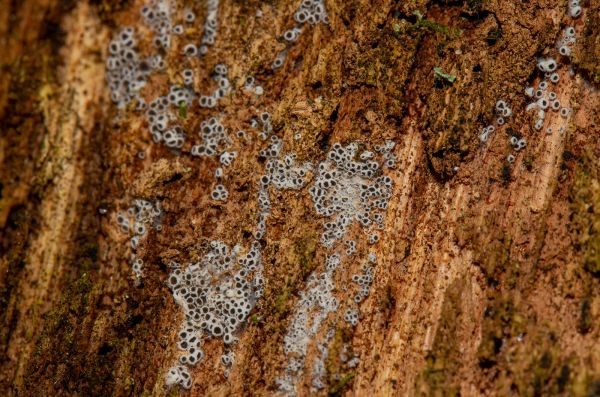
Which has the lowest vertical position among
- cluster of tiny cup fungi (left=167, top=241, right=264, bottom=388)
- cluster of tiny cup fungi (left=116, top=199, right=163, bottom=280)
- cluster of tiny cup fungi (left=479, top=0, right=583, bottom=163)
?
cluster of tiny cup fungi (left=167, top=241, right=264, bottom=388)

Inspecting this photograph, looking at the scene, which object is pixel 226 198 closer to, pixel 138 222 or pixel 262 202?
pixel 262 202

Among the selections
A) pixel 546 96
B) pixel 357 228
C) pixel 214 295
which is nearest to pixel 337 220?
pixel 357 228

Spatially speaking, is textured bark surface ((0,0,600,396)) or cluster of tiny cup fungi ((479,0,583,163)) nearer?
Answer: textured bark surface ((0,0,600,396))

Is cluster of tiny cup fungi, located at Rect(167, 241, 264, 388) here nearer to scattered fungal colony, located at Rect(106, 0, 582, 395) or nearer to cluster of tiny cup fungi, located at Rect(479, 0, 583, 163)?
scattered fungal colony, located at Rect(106, 0, 582, 395)

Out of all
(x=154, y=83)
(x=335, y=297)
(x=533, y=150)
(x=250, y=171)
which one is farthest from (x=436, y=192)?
(x=154, y=83)

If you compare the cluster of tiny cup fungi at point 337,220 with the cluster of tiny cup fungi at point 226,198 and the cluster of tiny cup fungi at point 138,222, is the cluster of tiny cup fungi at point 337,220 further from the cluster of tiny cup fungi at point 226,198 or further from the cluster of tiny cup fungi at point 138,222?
the cluster of tiny cup fungi at point 138,222

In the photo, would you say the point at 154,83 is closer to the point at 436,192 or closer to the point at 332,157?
the point at 332,157

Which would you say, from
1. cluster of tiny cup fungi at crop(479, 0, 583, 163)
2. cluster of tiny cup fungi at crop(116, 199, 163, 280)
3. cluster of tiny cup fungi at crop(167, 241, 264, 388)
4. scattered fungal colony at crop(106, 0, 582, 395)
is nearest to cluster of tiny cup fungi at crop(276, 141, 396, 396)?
scattered fungal colony at crop(106, 0, 582, 395)
